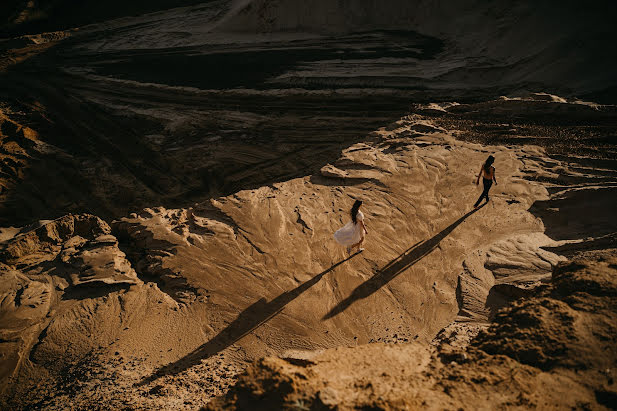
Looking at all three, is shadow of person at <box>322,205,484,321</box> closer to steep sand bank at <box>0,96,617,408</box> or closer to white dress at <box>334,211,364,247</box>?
steep sand bank at <box>0,96,617,408</box>

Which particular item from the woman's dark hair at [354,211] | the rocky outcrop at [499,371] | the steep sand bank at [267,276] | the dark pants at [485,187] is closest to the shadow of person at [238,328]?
the steep sand bank at [267,276]

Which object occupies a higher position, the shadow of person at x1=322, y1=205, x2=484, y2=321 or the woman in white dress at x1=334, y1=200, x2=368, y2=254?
the woman in white dress at x1=334, y1=200, x2=368, y2=254

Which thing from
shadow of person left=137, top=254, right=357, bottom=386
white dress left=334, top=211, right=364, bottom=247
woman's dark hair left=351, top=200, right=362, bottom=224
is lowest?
shadow of person left=137, top=254, right=357, bottom=386

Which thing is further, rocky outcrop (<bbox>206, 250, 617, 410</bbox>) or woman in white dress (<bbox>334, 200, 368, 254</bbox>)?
woman in white dress (<bbox>334, 200, 368, 254</bbox>)

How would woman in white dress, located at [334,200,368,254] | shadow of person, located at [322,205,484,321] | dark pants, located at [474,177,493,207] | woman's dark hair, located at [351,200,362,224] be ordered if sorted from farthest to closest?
dark pants, located at [474,177,493,207], woman in white dress, located at [334,200,368,254], woman's dark hair, located at [351,200,362,224], shadow of person, located at [322,205,484,321]

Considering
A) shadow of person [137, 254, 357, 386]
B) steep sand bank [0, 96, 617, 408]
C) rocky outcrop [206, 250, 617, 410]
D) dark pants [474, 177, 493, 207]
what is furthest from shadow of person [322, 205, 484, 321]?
rocky outcrop [206, 250, 617, 410]

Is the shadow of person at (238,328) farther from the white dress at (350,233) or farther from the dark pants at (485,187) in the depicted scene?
the dark pants at (485,187)

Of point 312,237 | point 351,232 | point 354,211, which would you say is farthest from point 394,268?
A: point 312,237
